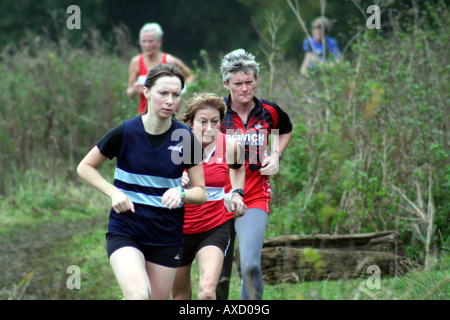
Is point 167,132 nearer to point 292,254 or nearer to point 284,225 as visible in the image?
point 292,254

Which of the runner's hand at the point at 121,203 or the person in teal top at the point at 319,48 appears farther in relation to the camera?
the person in teal top at the point at 319,48

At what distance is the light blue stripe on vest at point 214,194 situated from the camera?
4.72 metres

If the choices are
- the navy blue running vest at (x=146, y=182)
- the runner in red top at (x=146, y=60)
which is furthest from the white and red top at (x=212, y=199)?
the runner in red top at (x=146, y=60)

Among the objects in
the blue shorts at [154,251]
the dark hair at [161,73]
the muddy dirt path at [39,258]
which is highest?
the dark hair at [161,73]

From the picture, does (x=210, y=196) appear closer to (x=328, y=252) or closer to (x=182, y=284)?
(x=182, y=284)

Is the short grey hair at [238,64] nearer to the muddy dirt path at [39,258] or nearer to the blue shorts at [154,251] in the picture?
the blue shorts at [154,251]

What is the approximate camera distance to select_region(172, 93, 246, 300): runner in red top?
4.66m

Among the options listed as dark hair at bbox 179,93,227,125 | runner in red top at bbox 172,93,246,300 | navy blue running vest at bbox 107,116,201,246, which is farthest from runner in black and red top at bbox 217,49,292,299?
navy blue running vest at bbox 107,116,201,246

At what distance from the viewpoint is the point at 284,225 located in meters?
7.27

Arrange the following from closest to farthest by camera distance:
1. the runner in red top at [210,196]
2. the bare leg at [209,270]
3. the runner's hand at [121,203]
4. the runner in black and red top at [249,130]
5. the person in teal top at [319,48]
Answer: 1. the runner's hand at [121,203]
2. the bare leg at [209,270]
3. the runner in red top at [210,196]
4. the runner in black and red top at [249,130]
5. the person in teal top at [319,48]

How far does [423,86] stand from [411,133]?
807mm
